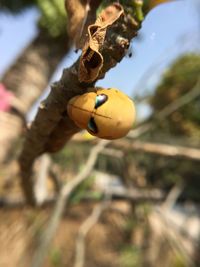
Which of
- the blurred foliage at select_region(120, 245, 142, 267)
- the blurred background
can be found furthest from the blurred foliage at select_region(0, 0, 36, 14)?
the blurred foliage at select_region(120, 245, 142, 267)

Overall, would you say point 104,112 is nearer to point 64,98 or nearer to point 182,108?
point 64,98

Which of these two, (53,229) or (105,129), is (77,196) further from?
(105,129)

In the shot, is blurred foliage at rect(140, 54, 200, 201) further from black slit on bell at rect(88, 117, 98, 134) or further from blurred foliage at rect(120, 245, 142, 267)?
black slit on bell at rect(88, 117, 98, 134)

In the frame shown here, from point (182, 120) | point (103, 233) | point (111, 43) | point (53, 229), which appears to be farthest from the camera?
point (182, 120)

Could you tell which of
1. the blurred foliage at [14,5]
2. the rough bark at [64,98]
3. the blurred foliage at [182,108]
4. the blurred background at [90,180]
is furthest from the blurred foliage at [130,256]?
the rough bark at [64,98]

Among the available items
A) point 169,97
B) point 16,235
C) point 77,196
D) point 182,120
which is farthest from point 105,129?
point 169,97

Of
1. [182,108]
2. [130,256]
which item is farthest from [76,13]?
[182,108]

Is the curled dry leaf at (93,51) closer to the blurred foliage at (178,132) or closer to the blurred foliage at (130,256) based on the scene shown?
the blurred foliage at (178,132)
